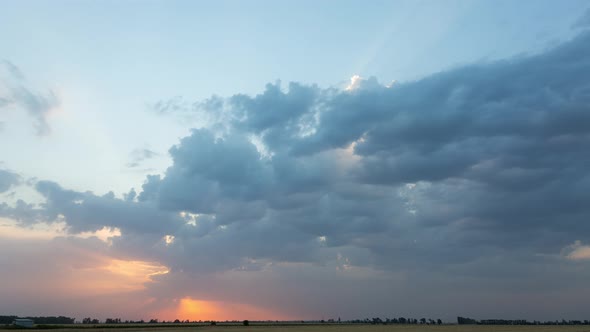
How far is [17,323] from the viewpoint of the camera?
152 metres
